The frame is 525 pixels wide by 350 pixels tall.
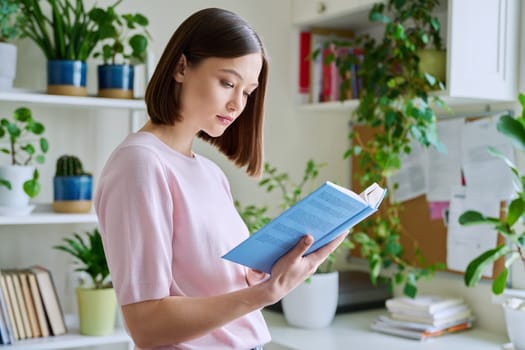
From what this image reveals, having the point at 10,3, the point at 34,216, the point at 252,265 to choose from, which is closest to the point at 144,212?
the point at 252,265

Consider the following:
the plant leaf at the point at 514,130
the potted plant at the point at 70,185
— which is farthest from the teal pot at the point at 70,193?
the plant leaf at the point at 514,130

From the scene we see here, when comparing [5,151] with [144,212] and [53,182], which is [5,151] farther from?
[144,212]

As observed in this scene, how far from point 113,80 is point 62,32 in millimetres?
200

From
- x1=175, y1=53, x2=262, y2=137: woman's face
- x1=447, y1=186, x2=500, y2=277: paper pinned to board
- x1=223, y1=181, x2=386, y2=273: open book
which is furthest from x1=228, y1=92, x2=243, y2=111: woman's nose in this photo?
x1=447, y1=186, x2=500, y2=277: paper pinned to board

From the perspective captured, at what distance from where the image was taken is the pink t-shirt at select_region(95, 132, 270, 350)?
1.05m

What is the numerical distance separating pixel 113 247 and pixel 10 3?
1155mm

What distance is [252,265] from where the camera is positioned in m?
1.12

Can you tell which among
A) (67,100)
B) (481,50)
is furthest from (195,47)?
(481,50)

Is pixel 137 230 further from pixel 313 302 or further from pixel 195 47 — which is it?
pixel 313 302

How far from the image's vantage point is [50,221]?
199cm

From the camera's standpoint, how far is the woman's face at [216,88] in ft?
3.77

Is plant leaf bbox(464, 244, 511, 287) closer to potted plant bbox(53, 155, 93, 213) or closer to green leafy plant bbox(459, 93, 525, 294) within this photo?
green leafy plant bbox(459, 93, 525, 294)

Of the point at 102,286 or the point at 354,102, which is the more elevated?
the point at 354,102

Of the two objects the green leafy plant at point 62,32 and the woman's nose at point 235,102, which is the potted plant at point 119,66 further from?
the woman's nose at point 235,102
